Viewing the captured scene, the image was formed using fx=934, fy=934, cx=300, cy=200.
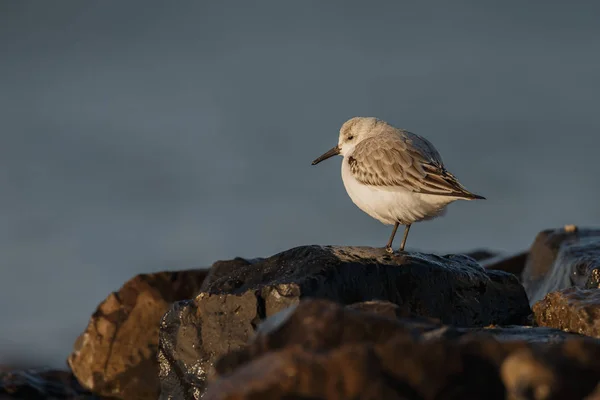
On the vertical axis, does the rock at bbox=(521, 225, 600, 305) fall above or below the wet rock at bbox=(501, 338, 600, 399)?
below

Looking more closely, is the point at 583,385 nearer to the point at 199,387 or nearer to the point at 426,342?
the point at 426,342

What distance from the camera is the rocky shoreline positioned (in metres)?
3.62

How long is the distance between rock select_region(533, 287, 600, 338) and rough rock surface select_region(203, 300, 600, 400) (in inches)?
94.3

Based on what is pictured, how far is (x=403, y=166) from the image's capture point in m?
8.70

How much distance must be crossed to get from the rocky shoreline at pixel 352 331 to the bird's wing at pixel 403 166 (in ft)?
2.32

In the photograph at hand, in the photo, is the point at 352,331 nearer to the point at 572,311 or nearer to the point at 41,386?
the point at 572,311

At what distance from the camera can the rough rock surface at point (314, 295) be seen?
661 cm

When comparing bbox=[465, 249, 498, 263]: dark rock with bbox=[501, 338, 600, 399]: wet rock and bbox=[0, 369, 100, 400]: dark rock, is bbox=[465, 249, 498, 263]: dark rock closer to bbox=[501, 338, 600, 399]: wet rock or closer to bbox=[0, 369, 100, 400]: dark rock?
bbox=[0, 369, 100, 400]: dark rock

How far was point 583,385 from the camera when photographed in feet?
12.5

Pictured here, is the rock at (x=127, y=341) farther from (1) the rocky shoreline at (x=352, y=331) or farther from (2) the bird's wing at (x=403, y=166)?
(2) the bird's wing at (x=403, y=166)

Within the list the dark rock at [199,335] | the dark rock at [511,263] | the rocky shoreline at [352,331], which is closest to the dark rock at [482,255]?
the rocky shoreline at [352,331]

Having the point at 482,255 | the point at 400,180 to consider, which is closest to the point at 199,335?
the point at 400,180

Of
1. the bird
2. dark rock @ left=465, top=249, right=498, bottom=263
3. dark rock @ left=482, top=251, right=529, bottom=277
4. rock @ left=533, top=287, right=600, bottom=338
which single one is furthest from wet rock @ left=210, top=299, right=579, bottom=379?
dark rock @ left=465, top=249, right=498, bottom=263

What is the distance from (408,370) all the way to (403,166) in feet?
16.9
